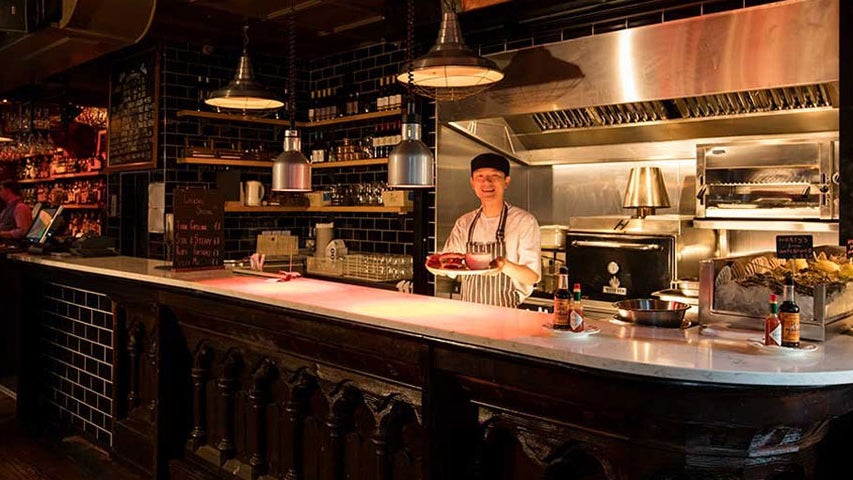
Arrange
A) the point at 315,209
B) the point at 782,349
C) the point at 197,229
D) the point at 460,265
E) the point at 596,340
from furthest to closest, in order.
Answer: the point at 315,209, the point at 197,229, the point at 460,265, the point at 596,340, the point at 782,349

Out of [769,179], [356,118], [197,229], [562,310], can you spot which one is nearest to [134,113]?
[356,118]

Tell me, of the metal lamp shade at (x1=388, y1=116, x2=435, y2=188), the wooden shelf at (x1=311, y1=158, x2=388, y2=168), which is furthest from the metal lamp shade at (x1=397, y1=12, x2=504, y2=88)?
the wooden shelf at (x1=311, y1=158, x2=388, y2=168)

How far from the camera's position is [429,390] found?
2.60m

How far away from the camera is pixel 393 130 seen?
634 centimetres

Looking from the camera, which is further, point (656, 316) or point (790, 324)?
point (656, 316)

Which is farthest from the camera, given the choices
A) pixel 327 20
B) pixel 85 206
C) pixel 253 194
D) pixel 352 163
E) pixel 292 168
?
pixel 85 206

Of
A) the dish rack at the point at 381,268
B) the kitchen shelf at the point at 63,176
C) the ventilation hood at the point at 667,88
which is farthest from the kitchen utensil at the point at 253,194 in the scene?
the kitchen shelf at the point at 63,176

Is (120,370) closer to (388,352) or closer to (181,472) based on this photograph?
(181,472)

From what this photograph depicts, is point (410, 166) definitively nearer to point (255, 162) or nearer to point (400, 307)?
point (400, 307)

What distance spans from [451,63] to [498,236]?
5.25ft

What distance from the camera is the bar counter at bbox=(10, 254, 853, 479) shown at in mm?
2078

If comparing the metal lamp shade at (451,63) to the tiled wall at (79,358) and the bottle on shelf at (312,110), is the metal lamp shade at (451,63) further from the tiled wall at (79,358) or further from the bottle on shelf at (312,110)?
the bottle on shelf at (312,110)

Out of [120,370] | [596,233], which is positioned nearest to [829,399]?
[596,233]

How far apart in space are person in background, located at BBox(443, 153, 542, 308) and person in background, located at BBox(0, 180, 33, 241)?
644 centimetres
